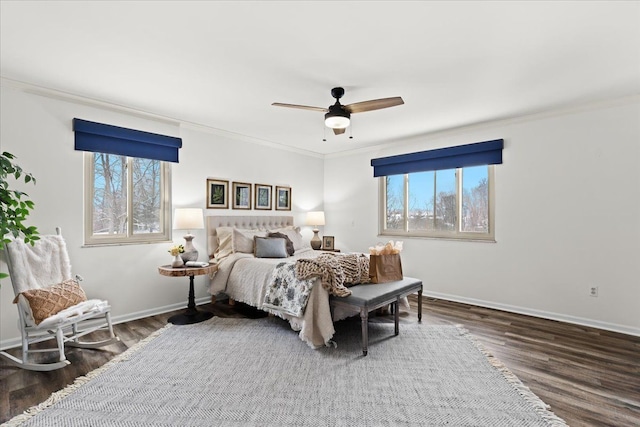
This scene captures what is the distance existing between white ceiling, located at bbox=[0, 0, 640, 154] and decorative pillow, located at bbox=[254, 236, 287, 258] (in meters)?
1.67

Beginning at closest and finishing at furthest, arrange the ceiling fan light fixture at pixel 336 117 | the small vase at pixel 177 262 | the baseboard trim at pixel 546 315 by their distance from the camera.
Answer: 1. the ceiling fan light fixture at pixel 336 117
2. the baseboard trim at pixel 546 315
3. the small vase at pixel 177 262

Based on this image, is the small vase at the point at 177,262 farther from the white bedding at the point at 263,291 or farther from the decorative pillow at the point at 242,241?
the decorative pillow at the point at 242,241

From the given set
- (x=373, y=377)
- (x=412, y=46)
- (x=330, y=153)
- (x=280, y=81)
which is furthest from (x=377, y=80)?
(x=330, y=153)

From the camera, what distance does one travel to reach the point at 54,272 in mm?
2914

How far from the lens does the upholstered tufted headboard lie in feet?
14.7

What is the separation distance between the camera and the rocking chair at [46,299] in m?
2.52

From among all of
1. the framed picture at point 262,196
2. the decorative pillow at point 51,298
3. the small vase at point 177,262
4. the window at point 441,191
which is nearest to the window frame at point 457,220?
the window at point 441,191

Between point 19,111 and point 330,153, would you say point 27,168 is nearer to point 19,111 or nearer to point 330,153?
point 19,111

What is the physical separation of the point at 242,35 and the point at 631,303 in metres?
4.50

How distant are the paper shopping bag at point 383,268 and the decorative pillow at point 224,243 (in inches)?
76.7

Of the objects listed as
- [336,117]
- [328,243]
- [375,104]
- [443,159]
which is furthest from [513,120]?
[328,243]

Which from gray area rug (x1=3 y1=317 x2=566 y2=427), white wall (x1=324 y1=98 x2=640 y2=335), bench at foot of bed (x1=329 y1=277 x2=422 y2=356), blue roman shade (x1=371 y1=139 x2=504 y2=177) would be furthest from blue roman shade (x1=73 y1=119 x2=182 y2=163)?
white wall (x1=324 y1=98 x2=640 y2=335)

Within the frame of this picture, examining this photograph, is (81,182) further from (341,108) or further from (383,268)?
(383,268)

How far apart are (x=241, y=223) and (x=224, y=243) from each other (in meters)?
0.56
